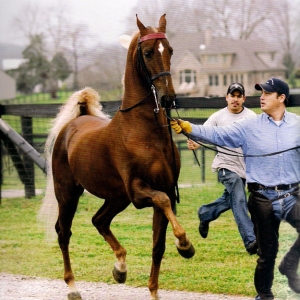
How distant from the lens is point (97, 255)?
264 inches

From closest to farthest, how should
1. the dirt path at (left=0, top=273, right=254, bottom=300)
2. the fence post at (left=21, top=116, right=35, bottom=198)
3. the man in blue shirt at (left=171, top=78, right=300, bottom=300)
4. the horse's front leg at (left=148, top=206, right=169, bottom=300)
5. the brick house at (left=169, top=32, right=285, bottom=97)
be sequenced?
the man in blue shirt at (left=171, top=78, right=300, bottom=300), the horse's front leg at (left=148, top=206, right=169, bottom=300), the dirt path at (left=0, top=273, right=254, bottom=300), the fence post at (left=21, top=116, right=35, bottom=198), the brick house at (left=169, top=32, right=285, bottom=97)

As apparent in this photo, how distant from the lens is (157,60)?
448 centimetres

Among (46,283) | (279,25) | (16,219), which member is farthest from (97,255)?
(279,25)

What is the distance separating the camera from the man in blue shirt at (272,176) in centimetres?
419

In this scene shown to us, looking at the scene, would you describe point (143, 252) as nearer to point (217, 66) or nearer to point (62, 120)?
point (62, 120)

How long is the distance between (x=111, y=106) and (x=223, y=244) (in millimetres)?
2228

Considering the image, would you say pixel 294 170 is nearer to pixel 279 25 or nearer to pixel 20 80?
pixel 279 25

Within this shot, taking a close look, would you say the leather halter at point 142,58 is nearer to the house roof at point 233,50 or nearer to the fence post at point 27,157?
the house roof at point 233,50

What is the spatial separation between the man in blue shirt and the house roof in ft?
14.5

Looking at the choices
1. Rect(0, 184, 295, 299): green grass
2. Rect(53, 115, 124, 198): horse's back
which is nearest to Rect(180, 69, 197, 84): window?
Rect(0, 184, 295, 299): green grass

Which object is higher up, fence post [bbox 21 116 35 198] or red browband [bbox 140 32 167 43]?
red browband [bbox 140 32 167 43]

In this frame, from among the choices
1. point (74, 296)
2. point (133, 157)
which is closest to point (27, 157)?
point (74, 296)

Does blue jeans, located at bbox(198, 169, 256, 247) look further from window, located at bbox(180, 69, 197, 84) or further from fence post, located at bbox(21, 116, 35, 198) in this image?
window, located at bbox(180, 69, 197, 84)

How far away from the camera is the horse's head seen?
173 inches
